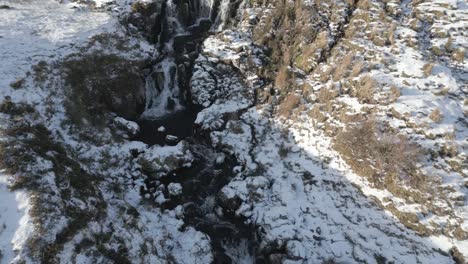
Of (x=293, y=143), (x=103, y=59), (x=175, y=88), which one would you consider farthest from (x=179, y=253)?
(x=103, y=59)

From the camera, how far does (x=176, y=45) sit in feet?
93.1

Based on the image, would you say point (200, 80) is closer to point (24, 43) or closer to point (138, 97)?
point (138, 97)

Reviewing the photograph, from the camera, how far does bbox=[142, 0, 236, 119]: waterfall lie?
2550cm

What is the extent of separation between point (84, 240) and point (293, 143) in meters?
11.6

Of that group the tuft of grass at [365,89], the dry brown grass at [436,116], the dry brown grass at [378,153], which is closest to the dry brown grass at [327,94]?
the tuft of grass at [365,89]

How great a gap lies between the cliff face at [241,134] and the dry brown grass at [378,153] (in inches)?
2.7

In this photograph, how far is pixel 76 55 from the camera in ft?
78.5

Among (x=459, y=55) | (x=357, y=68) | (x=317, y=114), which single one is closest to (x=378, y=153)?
(x=317, y=114)

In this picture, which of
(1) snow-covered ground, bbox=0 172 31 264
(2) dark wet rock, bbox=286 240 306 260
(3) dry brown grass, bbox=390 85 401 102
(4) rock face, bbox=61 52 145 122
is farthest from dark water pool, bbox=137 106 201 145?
(3) dry brown grass, bbox=390 85 401 102

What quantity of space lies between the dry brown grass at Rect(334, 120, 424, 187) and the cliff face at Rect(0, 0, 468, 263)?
7cm

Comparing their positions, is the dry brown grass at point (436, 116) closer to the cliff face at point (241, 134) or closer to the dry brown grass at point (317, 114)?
the cliff face at point (241, 134)

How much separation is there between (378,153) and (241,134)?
7.54 meters

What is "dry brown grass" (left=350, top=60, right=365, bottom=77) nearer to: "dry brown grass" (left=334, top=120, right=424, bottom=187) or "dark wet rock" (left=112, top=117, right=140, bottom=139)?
"dry brown grass" (left=334, top=120, right=424, bottom=187)

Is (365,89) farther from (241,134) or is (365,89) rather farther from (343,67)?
Result: (241,134)
